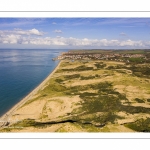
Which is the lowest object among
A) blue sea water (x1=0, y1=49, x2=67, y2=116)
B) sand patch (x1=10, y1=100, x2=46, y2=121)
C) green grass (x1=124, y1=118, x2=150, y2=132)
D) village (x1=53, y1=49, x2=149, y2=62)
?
green grass (x1=124, y1=118, x2=150, y2=132)

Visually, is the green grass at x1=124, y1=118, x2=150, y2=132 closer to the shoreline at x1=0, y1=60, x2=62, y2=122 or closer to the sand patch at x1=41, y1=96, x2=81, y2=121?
the sand patch at x1=41, y1=96, x2=81, y2=121

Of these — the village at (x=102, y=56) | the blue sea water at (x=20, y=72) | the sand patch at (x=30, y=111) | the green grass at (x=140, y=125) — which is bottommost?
the green grass at (x=140, y=125)

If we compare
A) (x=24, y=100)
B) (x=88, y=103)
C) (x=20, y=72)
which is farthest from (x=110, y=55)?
(x=24, y=100)

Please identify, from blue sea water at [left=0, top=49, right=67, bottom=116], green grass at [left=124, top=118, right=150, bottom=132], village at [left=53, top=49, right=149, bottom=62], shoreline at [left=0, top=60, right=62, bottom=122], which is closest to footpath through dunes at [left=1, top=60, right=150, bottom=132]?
green grass at [left=124, top=118, right=150, bottom=132]

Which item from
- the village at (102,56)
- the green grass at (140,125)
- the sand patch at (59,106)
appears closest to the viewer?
the green grass at (140,125)

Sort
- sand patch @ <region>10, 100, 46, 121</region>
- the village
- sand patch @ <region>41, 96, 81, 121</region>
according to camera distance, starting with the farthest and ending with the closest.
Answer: the village
sand patch @ <region>41, 96, 81, 121</region>
sand patch @ <region>10, 100, 46, 121</region>

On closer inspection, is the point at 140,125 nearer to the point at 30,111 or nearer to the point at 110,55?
the point at 30,111

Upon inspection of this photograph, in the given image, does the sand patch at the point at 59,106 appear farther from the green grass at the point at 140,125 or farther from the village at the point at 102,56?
the village at the point at 102,56

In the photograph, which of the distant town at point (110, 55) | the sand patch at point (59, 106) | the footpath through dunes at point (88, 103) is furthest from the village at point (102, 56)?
the sand patch at point (59, 106)
